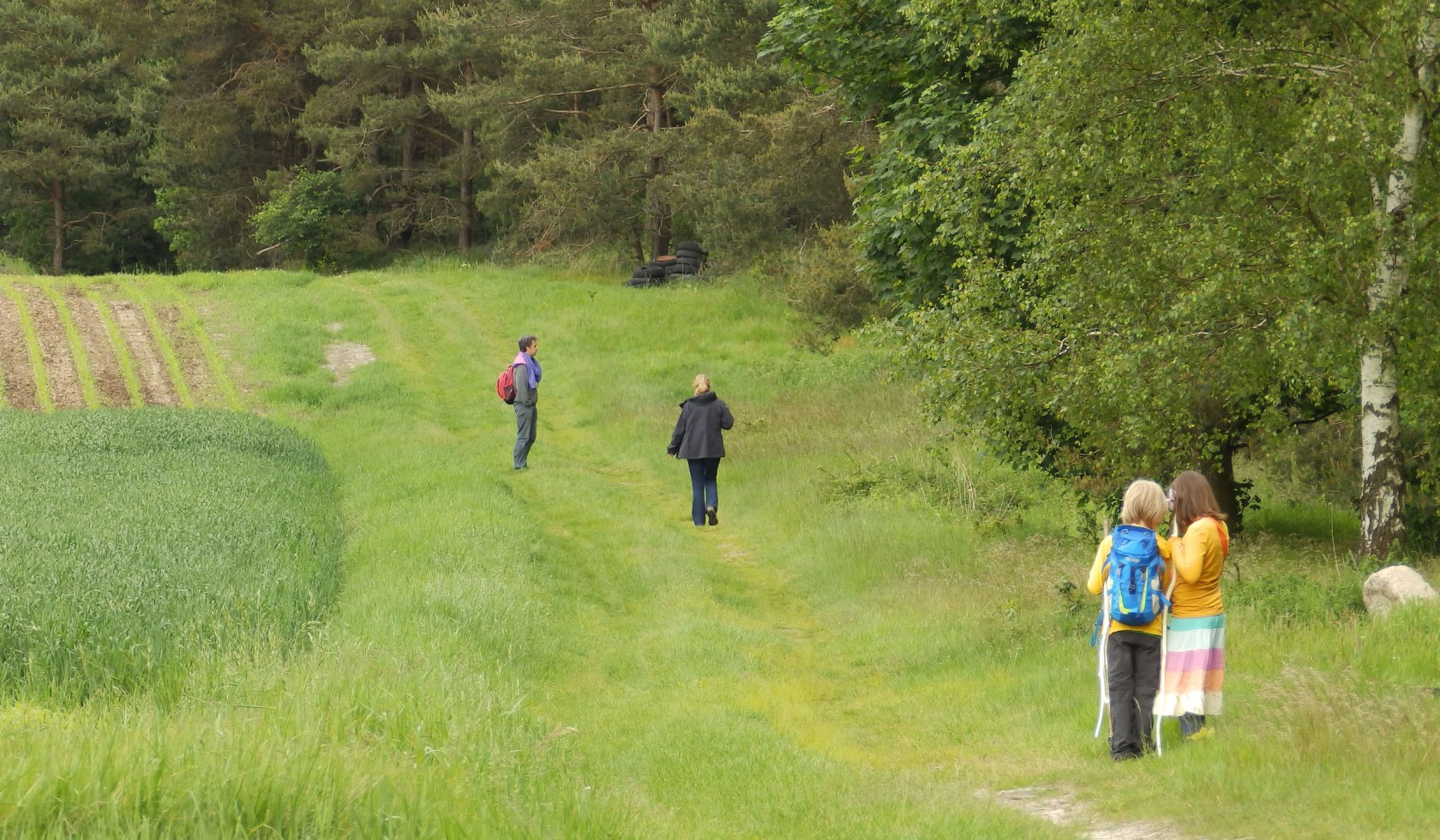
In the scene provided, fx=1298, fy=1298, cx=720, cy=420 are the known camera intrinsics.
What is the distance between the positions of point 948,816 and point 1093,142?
6111mm

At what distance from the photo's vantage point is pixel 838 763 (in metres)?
7.67

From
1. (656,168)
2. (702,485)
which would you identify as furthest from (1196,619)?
(656,168)

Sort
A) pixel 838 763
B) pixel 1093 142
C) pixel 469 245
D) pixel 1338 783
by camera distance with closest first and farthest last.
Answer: pixel 1338 783
pixel 838 763
pixel 1093 142
pixel 469 245

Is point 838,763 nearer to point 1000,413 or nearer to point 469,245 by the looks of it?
point 1000,413

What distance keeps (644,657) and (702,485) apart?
18.9 ft

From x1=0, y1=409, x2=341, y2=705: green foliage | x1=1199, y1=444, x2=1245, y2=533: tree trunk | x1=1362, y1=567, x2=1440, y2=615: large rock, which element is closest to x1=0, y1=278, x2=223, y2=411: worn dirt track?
x1=0, y1=409, x2=341, y2=705: green foliage

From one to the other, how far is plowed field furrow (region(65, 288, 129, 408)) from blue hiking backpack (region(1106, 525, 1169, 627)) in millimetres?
21052

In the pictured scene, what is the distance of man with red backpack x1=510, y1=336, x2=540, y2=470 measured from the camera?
18.1 meters

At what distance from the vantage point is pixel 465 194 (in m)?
49.8

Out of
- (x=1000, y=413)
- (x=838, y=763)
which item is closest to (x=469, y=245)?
(x=1000, y=413)

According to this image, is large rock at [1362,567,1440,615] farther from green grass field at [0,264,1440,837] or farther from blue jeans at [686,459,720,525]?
blue jeans at [686,459,720,525]

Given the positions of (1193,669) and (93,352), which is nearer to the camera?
(1193,669)

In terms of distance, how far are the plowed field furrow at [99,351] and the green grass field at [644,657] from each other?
11.8ft

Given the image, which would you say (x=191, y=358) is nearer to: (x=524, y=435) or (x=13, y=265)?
(x=524, y=435)
